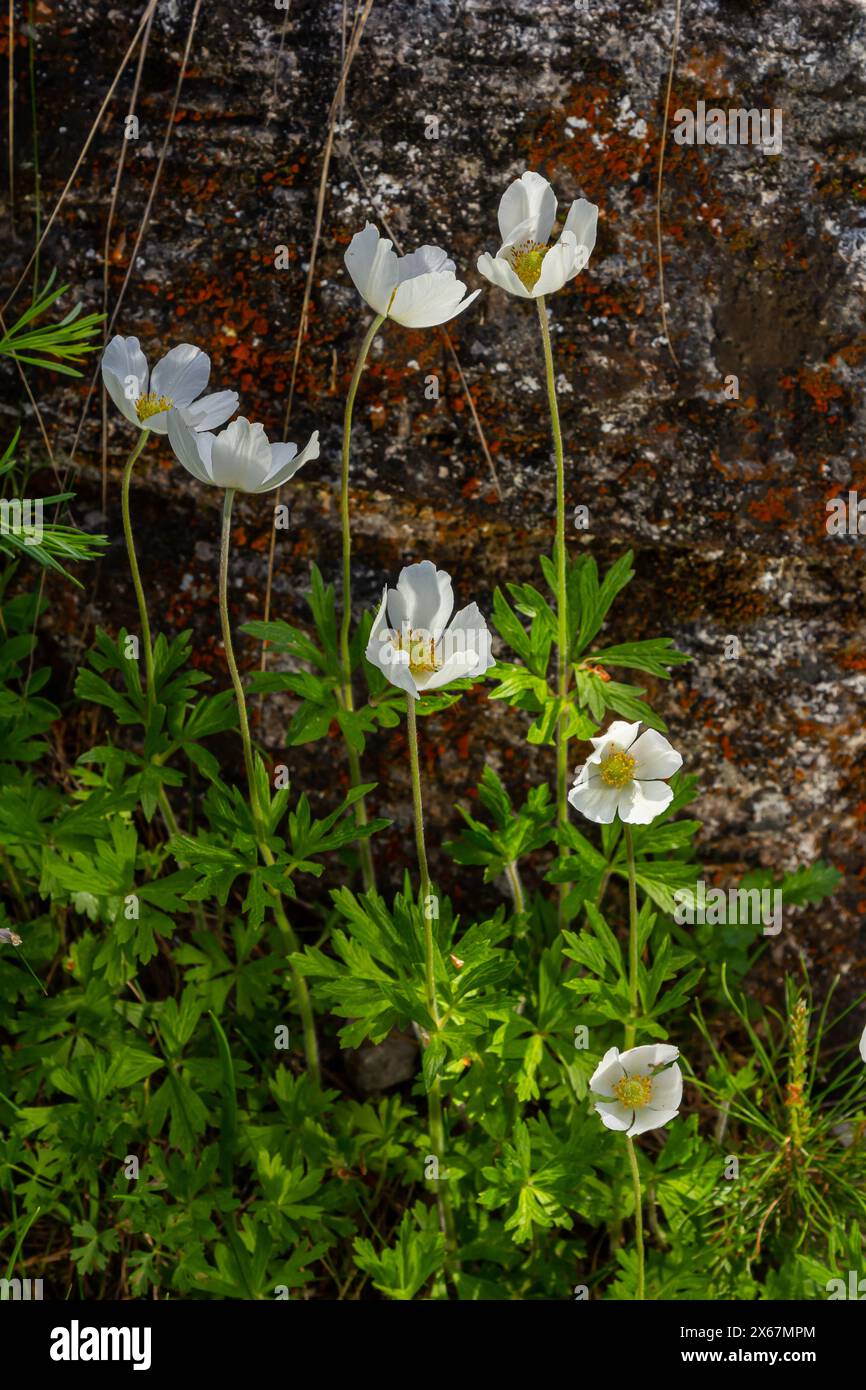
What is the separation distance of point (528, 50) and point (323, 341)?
74 centimetres

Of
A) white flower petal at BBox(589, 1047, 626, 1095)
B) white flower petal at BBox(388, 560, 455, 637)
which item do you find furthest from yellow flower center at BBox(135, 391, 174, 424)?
white flower petal at BBox(589, 1047, 626, 1095)

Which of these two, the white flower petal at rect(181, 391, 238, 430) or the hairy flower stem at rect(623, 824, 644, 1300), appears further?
the white flower petal at rect(181, 391, 238, 430)

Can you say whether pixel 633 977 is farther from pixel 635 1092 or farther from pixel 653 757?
pixel 653 757

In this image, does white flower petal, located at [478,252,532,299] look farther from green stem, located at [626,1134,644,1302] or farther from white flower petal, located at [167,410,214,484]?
green stem, located at [626,1134,644,1302]

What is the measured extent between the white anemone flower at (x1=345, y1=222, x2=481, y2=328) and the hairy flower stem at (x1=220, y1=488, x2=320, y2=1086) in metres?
0.40

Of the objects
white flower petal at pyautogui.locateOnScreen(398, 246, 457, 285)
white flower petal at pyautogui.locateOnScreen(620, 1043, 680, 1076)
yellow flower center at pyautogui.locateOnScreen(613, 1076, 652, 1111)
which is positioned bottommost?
yellow flower center at pyautogui.locateOnScreen(613, 1076, 652, 1111)

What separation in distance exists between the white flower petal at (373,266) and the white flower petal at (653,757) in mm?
838

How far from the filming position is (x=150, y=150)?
258 cm

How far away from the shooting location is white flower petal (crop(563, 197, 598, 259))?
201 centimetres

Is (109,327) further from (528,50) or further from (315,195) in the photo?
(528,50)

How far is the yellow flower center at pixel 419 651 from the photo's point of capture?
190 centimetres

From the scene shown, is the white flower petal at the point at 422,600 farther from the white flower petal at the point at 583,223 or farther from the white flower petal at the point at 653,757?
the white flower petal at the point at 583,223

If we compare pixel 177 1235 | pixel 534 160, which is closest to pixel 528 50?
pixel 534 160

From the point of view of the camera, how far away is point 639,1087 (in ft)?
6.46
